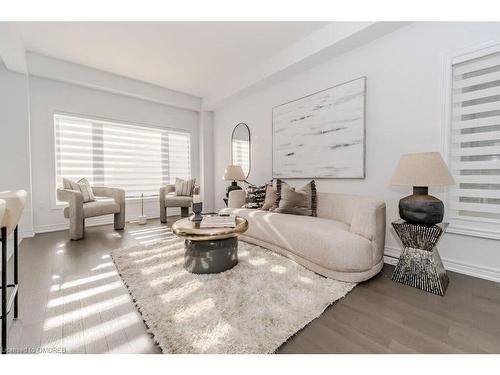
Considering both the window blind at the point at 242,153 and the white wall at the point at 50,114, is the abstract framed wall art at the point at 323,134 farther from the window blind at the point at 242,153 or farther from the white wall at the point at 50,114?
the white wall at the point at 50,114

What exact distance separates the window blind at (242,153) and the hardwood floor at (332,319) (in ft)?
9.46

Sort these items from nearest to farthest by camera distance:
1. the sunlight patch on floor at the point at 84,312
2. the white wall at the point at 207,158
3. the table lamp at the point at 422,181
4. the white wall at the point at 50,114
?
the sunlight patch on floor at the point at 84,312 → the table lamp at the point at 422,181 → the white wall at the point at 50,114 → the white wall at the point at 207,158

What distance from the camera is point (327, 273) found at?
6.34 ft

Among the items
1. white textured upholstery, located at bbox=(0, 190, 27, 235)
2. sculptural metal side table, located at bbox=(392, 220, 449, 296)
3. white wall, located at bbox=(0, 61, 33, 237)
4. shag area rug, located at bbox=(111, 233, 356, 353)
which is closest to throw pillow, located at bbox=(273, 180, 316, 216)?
shag area rug, located at bbox=(111, 233, 356, 353)

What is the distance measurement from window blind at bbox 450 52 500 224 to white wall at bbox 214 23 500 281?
13cm

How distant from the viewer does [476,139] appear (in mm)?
1928

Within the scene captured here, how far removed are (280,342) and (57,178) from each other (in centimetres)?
439

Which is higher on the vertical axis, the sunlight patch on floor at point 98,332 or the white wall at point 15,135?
the white wall at point 15,135

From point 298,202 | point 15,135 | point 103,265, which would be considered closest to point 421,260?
point 298,202

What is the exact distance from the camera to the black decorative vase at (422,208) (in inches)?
69.5

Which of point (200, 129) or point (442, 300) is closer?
point (442, 300)

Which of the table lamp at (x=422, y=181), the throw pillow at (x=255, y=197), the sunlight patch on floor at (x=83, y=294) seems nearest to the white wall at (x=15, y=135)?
the sunlight patch on floor at (x=83, y=294)
